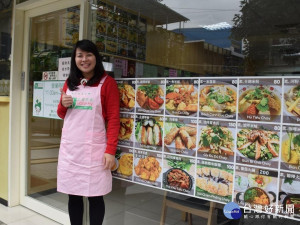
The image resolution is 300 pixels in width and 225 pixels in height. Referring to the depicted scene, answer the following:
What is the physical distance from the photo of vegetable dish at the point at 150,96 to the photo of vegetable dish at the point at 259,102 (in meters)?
0.57

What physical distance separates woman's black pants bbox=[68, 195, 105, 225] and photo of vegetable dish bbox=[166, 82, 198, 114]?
850 mm

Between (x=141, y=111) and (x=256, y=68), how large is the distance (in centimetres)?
83

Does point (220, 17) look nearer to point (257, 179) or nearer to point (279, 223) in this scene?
point (257, 179)

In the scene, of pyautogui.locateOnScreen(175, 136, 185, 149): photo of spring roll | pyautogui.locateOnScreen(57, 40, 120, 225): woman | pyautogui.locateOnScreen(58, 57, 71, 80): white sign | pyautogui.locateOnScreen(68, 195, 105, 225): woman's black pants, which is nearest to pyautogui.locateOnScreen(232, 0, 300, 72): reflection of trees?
pyautogui.locateOnScreen(175, 136, 185, 149): photo of spring roll

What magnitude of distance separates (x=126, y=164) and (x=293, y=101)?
1.25 metres

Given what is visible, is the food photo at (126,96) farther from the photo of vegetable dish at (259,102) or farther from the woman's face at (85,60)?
A: the photo of vegetable dish at (259,102)

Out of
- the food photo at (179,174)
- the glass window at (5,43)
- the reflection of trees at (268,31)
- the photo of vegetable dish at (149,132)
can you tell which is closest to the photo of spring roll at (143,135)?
the photo of vegetable dish at (149,132)

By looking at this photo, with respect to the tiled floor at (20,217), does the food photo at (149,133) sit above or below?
above

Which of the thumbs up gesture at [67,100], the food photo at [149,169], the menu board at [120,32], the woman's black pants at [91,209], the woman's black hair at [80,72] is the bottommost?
the woman's black pants at [91,209]

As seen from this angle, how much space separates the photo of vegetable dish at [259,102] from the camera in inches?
61.8

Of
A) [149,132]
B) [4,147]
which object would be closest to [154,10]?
[149,132]

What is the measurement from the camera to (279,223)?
1712mm

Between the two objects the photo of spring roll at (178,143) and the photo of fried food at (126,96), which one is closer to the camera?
the photo of spring roll at (178,143)

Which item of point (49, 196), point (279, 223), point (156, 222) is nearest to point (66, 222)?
point (49, 196)
